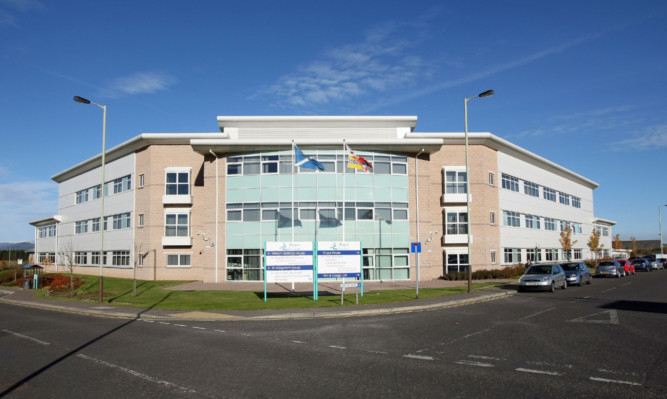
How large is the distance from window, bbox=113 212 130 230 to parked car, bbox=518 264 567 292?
33250 mm

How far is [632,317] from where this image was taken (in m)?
15.4

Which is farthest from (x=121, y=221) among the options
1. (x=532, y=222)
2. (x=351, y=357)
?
(x=532, y=222)

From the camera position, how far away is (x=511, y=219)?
4428 centimetres

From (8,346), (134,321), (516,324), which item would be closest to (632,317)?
(516,324)

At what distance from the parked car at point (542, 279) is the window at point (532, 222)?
20.7m

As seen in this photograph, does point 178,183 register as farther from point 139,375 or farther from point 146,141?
point 139,375

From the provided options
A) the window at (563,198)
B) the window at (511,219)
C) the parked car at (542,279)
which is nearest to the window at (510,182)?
the window at (511,219)

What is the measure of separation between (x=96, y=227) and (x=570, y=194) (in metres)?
57.3

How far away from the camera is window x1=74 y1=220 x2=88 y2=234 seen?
50594mm

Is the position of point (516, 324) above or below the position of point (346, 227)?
below

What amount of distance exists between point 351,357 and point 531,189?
44.0 m

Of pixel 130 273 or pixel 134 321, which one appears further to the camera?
pixel 130 273

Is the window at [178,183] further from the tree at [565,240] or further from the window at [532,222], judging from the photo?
the tree at [565,240]

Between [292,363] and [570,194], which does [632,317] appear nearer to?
[292,363]
